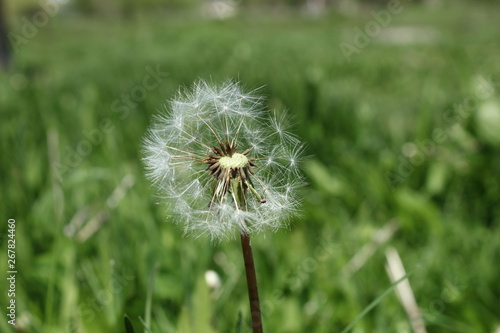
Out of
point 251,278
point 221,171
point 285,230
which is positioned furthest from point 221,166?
point 285,230

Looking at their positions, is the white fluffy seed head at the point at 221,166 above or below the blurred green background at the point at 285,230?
below

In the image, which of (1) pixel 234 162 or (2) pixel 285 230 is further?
(2) pixel 285 230

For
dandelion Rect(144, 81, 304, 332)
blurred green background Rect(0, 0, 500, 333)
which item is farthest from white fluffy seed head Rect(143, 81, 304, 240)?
blurred green background Rect(0, 0, 500, 333)

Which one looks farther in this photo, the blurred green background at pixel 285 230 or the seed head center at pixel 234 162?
the blurred green background at pixel 285 230

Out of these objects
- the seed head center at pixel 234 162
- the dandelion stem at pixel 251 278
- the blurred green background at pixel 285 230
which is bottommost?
the dandelion stem at pixel 251 278

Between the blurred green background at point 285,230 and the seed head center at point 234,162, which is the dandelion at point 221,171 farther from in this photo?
the blurred green background at point 285,230

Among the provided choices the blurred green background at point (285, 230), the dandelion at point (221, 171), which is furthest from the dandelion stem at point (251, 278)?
the blurred green background at point (285, 230)

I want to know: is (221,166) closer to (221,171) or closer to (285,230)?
(221,171)

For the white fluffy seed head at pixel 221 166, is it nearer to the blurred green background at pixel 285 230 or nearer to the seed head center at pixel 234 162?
the seed head center at pixel 234 162
